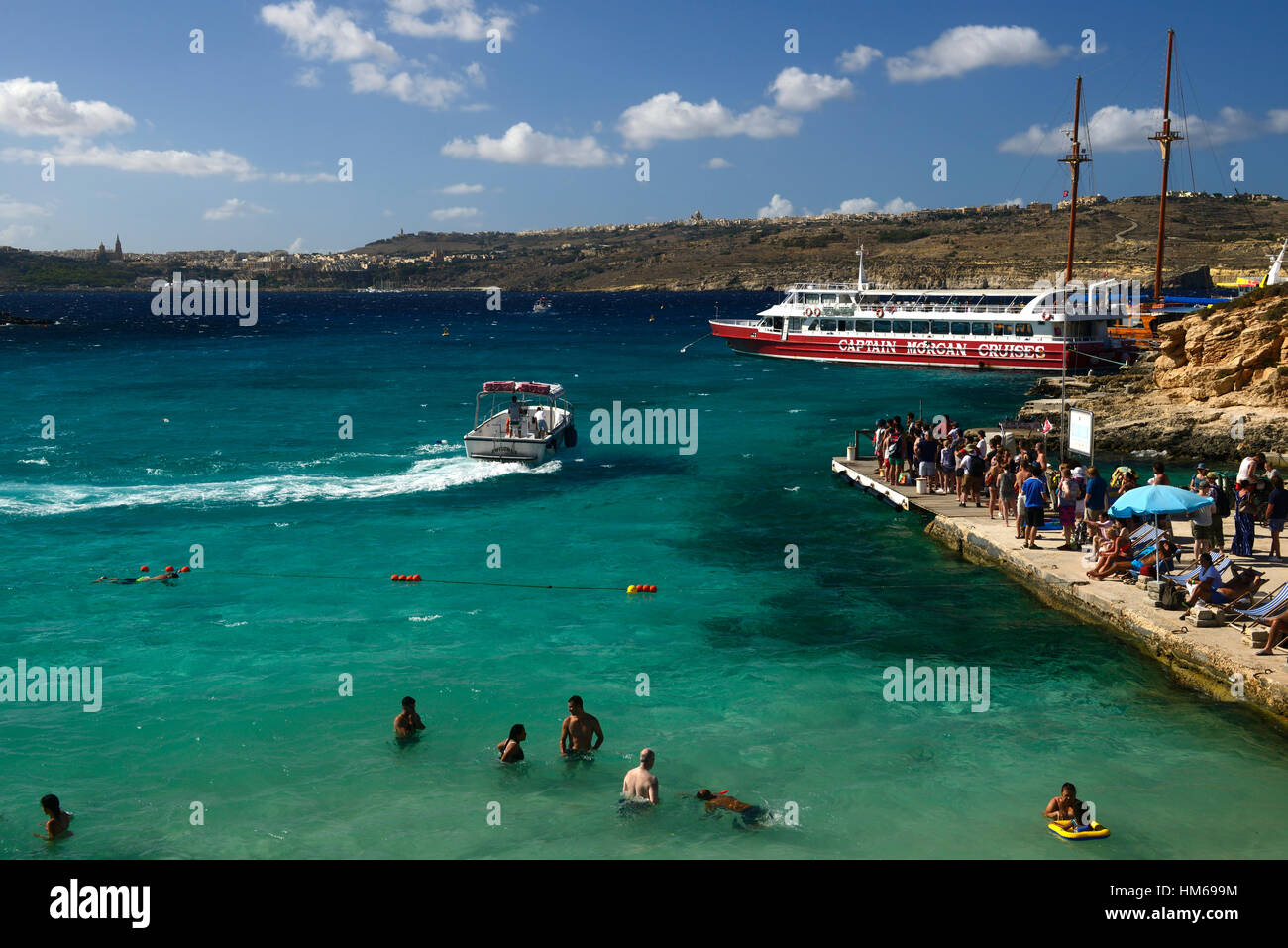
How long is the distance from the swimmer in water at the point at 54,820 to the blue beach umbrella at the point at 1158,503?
16.5 metres

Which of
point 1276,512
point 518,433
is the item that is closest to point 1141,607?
point 1276,512

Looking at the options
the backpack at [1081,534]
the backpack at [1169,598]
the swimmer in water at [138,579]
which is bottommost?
the swimmer in water at [138,579]

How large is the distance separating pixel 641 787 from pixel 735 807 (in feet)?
3.80

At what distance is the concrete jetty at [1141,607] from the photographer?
47.2 ft

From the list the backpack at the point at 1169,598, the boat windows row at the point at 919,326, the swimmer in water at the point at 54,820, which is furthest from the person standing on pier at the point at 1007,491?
the boat windows row at the point at 919,326

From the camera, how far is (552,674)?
16812mm

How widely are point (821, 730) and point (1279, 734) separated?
6047mm

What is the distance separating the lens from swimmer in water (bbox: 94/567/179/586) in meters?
21.8

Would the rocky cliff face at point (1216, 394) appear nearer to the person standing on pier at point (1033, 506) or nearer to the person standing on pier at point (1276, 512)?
the person standing on pier at point (1276, 512)

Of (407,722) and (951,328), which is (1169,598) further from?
(951,328)

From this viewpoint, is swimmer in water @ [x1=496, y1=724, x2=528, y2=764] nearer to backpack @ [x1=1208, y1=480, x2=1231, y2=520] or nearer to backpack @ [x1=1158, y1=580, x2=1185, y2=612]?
backpack @ [x1=1158, y1=580, x2=1185, y2=612]
